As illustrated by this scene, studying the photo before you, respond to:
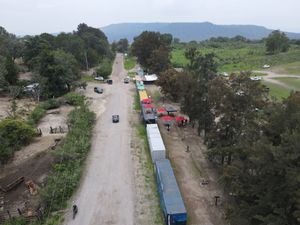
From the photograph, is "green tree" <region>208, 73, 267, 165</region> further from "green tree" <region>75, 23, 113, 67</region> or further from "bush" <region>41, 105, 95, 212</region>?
"green tree" <region>75, 23, 113, 67</region>

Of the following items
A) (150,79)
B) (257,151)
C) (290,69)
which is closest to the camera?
(257,151)

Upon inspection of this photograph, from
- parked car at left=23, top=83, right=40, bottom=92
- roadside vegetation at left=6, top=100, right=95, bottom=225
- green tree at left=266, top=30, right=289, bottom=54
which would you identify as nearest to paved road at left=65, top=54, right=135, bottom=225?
roadside vegetation at left=6, top=100, right=95, bottom=225

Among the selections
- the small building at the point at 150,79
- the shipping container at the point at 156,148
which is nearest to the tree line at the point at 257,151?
the shipping container at the point at 156,148

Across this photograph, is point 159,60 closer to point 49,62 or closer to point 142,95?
point 142,95

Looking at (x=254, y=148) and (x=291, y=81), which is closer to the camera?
(x=254, y=148)

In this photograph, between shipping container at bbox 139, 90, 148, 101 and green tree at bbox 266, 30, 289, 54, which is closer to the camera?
→ shipping container at bbox 139, 90, 148, 101

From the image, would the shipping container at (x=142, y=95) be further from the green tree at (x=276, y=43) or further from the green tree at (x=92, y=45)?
the green tree at (x=276, y=43)

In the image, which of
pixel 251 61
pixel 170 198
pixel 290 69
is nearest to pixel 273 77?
pixel 290 69
